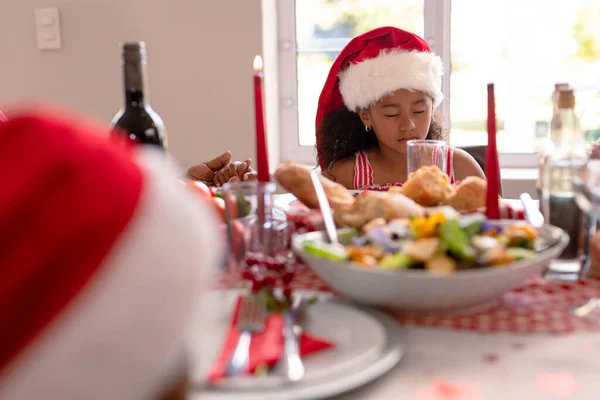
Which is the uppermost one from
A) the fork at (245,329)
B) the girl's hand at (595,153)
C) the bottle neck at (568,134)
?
the bottle neck at (568,134)

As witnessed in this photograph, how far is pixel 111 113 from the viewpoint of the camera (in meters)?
2.42

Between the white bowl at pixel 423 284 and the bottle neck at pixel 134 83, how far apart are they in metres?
0.36

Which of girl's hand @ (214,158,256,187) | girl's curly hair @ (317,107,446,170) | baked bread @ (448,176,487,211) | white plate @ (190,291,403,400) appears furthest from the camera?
girl's curly hair @ (317,107,446,170)

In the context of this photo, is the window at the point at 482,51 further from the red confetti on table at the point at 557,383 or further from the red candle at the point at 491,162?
the red confetti on table at the point at 557,383

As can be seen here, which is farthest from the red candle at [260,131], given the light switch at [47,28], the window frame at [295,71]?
the light switch at [47,28]

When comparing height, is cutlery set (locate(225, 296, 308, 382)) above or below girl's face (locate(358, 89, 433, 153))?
below

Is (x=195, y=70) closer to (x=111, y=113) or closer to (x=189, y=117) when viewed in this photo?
(x=189, y=117)

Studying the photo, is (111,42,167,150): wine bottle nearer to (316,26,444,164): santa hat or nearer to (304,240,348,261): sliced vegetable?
(304,240,348,261): sliced vegetable

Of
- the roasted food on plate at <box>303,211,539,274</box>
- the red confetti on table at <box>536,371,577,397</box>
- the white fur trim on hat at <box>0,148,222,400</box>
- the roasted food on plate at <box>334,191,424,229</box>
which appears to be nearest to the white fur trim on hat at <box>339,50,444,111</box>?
the roasted food on plate at <box>334,191,424,229</box>

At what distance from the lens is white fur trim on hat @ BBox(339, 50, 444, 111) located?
5.75 feet

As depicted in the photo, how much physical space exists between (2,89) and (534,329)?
234 cm

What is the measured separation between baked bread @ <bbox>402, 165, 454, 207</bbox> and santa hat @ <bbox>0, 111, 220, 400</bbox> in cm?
59

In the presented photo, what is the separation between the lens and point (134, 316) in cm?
32

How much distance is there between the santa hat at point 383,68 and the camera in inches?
69.1
